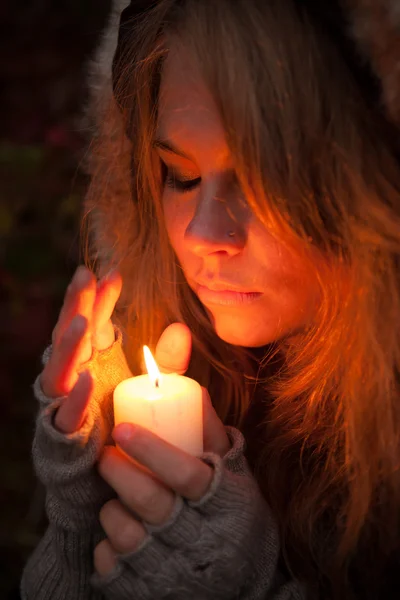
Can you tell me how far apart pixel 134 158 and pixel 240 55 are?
334 mm

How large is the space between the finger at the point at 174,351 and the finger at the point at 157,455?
0.68 ft

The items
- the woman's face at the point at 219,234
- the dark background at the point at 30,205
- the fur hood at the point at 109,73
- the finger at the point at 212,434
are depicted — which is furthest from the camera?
the dark background at the point at 30,205

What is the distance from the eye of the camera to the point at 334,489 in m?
1.00

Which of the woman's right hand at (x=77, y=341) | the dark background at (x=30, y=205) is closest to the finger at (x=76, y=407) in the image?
the woman's right hand at (x=77, y=341)

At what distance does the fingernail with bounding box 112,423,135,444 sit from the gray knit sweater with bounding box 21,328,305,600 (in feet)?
0.15

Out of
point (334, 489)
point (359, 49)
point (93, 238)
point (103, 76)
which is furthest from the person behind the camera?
point (93, 238)

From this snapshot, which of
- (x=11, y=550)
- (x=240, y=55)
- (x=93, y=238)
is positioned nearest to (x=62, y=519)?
(x=93, y=238)

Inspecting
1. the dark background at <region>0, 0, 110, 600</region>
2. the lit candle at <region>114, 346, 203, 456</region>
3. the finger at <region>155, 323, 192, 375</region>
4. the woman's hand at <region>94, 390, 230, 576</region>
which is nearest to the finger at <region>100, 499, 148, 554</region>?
the woman's hand at <region>94, 390, 230, 576</region>

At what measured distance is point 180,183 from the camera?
1.00 metres

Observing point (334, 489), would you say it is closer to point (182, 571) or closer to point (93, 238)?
point (182, 571)

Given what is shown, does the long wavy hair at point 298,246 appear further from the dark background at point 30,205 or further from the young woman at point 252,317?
the dark background at point 30,205

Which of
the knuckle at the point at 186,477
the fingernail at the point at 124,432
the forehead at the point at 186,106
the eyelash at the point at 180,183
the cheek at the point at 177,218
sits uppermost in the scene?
the forehead at the point at 186,106

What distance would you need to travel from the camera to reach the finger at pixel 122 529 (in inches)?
32.7

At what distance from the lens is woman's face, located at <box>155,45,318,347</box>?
879 millimetres
